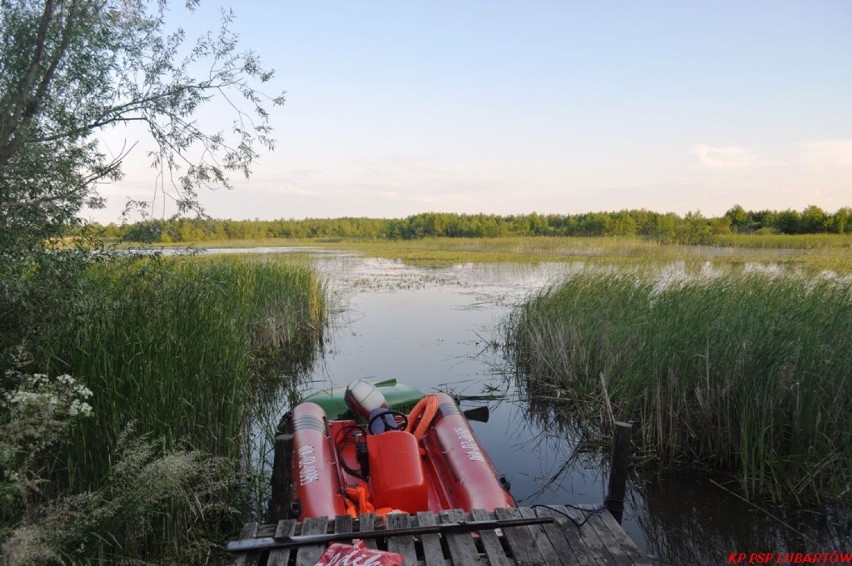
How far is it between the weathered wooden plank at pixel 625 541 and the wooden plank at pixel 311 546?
5.30 ft

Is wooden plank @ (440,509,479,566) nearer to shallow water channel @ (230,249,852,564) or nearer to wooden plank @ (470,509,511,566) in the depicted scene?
wooden plank @ (470,509,511,566)

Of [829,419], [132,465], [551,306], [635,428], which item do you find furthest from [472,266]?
[132,465]

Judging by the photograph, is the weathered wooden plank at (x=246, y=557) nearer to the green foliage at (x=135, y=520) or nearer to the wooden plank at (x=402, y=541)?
the green foliage at (x=135, y=520)

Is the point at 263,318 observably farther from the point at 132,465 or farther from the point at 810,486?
the point at 810,486

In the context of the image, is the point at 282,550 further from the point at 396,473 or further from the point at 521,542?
the point at 521,542

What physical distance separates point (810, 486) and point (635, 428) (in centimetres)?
162

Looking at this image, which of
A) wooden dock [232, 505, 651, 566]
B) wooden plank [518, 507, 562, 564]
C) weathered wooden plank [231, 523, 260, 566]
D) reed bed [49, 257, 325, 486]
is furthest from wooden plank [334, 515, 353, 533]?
reed bed [49, 257, 325, 486]

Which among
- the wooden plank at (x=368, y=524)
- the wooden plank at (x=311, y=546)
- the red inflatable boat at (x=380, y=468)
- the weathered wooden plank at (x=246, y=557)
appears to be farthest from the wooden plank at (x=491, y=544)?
the weathered wooden plank at (x=246, y=557)

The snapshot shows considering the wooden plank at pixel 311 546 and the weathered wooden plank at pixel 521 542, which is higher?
the wooden plank at pixel 311 546

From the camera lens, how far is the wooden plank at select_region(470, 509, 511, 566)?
9.29ft

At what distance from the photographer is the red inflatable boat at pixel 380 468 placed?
3.59 metres

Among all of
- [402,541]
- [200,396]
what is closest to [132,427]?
[200,396]

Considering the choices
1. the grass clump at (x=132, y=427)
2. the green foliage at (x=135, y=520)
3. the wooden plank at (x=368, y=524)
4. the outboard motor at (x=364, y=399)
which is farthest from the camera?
the outboard motor at (x=364, y=399)

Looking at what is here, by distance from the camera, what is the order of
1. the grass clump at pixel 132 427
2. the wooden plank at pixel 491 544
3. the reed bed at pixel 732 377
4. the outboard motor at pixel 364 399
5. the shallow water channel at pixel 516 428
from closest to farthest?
the grass clump at pixel 132 427 < the wooden plank at pixel 491 544 < the shallow water channel at pixel 516 428 < the reed bed at pixel 732 377 < the outboard motor at pixel 364 399
